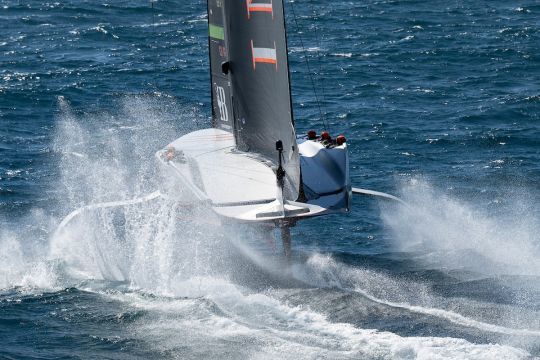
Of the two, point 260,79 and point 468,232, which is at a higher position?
point 260,79

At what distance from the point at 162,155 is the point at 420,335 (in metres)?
10.0

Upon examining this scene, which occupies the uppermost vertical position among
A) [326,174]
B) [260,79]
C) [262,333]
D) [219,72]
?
[260,79]

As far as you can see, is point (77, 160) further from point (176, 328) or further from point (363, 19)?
point (363, 19)

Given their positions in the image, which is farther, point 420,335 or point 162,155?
point 162,155

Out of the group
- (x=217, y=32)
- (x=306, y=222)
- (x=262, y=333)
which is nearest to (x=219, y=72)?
(x=217, y=32)

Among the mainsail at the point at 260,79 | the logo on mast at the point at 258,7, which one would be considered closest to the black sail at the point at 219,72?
the mainsail at the point at 260,79

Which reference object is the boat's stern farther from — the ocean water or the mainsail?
the ocean water

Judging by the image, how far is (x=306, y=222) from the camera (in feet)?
102

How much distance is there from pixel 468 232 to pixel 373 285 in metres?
5.05

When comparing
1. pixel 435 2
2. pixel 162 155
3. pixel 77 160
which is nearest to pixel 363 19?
pixel 435 2

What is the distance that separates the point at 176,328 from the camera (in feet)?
74.4

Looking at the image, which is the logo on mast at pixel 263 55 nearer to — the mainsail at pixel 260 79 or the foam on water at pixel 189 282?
the mainsail at pixel 260 79

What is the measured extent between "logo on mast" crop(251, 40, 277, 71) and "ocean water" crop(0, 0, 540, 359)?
3.91 meters

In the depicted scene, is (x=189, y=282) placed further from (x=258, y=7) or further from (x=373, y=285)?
(x=258, y=7)
